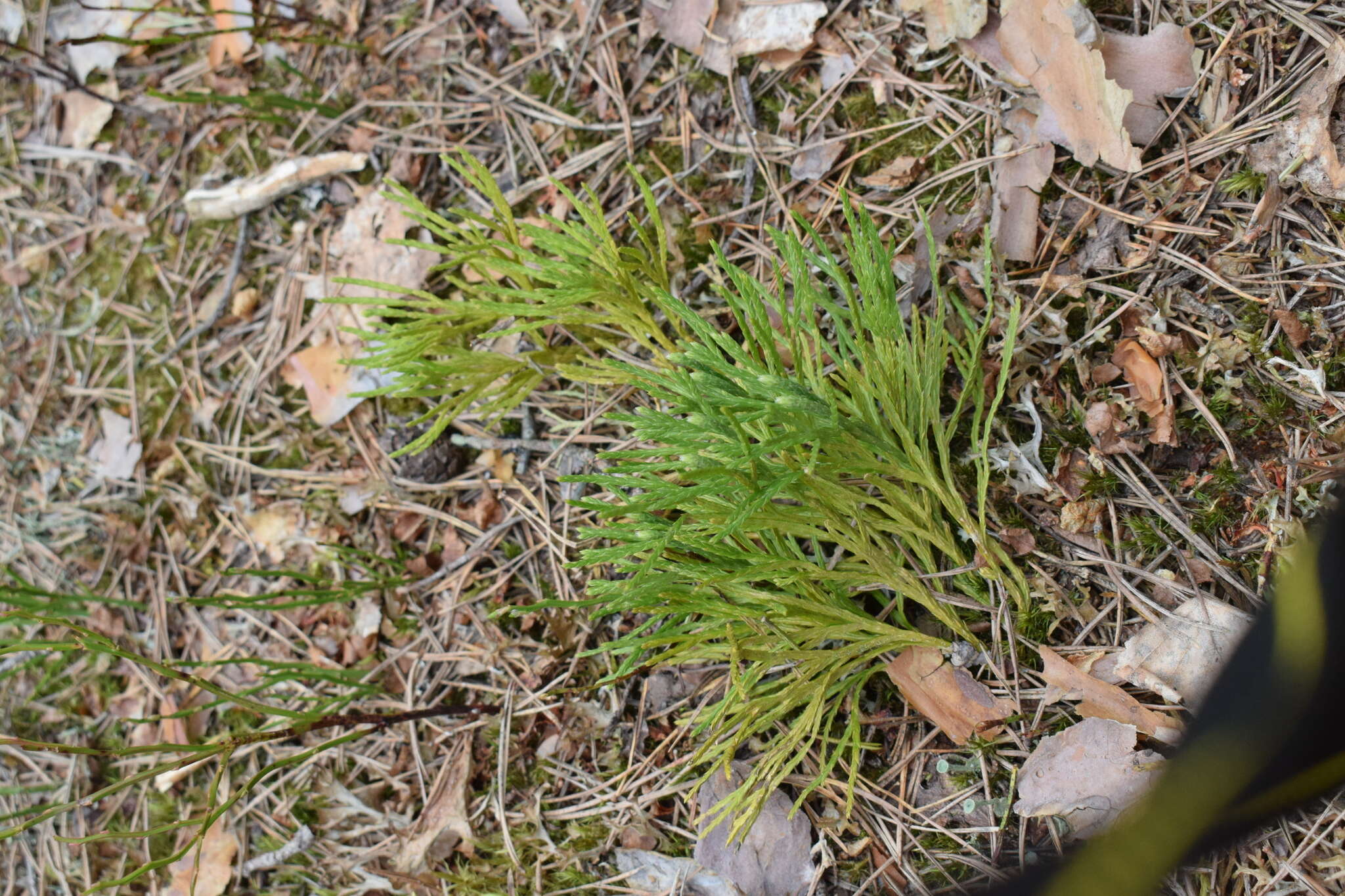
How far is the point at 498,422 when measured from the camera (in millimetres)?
2336

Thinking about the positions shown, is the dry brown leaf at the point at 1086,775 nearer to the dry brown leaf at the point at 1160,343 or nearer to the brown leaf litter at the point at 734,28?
the dry brown leaf at the point at 1160,343

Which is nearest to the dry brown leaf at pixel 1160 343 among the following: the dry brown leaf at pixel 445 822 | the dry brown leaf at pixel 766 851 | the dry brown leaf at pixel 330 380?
the dry brown leaf at pixel 766 851

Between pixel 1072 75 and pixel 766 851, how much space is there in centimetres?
179

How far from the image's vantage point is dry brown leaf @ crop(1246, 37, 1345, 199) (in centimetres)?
158

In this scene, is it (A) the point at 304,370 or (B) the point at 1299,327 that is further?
(A) the point at 304,370

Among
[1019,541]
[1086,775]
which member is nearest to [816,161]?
[1019,541]

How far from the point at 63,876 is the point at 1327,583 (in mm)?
3265

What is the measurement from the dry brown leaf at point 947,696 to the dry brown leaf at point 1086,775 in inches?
4.0

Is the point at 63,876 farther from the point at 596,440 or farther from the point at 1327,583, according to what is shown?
the point at 1327,583

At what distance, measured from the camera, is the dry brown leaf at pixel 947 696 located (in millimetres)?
1652

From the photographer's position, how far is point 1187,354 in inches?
65.8

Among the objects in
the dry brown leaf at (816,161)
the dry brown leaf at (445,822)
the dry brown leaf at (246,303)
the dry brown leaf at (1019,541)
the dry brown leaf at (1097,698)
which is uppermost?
the dry brown leaf at (816,161)

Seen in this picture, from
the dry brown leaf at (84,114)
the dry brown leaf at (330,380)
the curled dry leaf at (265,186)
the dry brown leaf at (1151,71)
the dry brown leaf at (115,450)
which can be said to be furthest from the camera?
the dry brown leaf at (84,114)

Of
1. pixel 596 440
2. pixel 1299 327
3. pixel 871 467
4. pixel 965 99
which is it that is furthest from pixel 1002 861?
pixel 965 99
